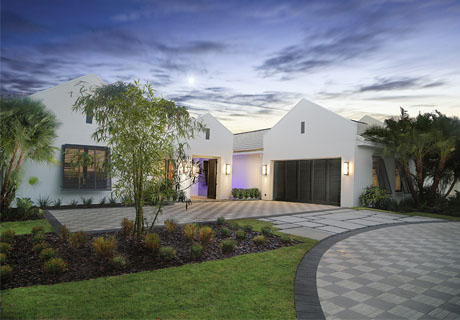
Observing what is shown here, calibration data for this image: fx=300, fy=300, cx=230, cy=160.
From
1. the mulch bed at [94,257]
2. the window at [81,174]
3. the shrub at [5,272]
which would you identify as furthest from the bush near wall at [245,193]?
the shrub at [5,272]

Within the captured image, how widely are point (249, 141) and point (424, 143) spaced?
32.3 feet

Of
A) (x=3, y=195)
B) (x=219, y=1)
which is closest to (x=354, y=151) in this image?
(x=219, y=1)

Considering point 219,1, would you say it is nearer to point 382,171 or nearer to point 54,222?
point 54,222

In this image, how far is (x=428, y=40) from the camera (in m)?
7.20

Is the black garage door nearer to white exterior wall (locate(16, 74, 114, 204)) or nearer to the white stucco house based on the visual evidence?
the white stucco house

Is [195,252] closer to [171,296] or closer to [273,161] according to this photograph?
[171,296]

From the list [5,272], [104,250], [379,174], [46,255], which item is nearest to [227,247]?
[104,250]

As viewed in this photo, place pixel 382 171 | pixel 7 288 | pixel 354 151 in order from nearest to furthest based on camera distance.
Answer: pixel 7 288 < pixel 354 151 < pixel 382 171

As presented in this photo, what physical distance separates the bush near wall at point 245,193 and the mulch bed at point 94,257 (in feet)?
33.3

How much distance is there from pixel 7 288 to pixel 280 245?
14.5 feet

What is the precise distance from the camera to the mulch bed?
3.88 m

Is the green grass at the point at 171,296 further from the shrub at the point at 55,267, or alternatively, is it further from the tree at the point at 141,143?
the tree at the point at 141,143

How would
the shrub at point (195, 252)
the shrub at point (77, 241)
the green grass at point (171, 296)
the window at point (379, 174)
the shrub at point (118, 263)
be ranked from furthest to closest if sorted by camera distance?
the window at point (379, 174)
the shrub at point (77, 241)
the shrub at point (195, 252)
the shrub at point (118, 263)
the green grass at point (171, 296)

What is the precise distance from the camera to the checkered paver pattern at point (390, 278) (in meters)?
3.29
